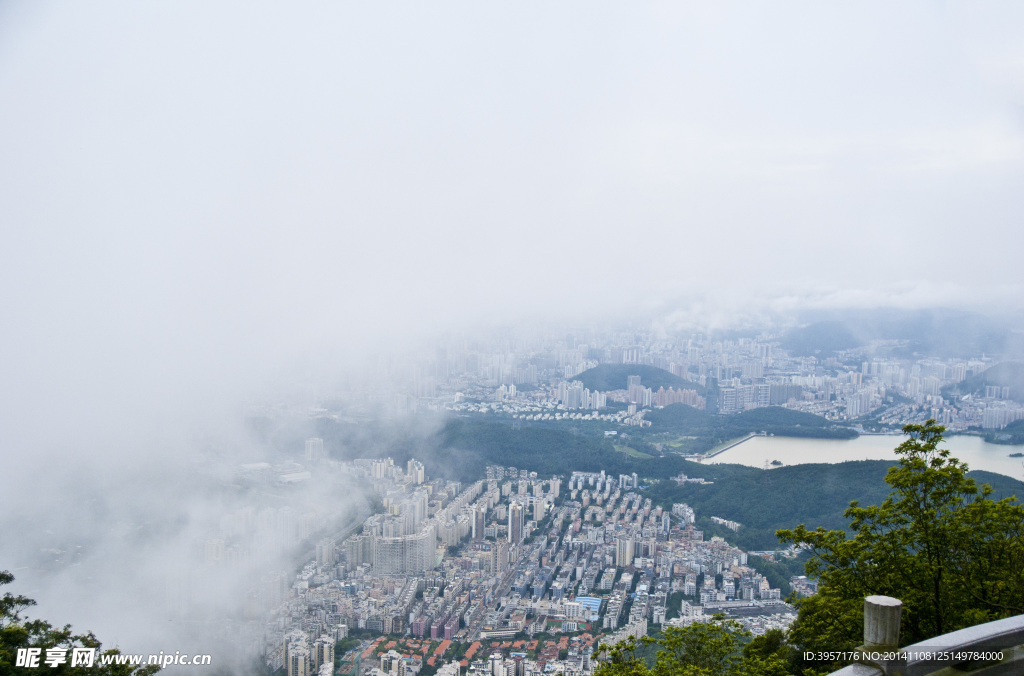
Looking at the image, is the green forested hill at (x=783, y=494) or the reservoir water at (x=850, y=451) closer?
the green forested hill at (x=783, y=494)

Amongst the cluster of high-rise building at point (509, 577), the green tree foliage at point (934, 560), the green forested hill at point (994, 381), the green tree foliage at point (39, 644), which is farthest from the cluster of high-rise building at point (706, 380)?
the green tree foliage at point (934, 560)

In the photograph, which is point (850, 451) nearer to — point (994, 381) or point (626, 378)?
point (994, 381)

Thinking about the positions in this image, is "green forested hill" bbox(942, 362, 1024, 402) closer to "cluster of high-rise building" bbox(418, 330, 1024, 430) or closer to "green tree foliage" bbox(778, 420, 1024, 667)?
"cluster of high-rise building" bbox(418, 330, 1024, 430)

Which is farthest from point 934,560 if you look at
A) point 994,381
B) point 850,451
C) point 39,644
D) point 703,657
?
point 994,381

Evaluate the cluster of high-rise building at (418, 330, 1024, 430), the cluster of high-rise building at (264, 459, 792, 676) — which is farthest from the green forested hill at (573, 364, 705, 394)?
the cluster of high-rise building at (264, 459, 792, 676)

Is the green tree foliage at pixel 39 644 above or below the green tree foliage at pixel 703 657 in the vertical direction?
below

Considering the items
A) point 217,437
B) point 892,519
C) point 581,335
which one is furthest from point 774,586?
point 581,335

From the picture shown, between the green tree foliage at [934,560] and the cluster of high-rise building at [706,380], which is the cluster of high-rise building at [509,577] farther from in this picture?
the cluster of high-rise building at [706,380]

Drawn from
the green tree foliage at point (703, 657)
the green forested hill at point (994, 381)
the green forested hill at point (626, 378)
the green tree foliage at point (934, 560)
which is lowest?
the green tree foliage at point (703, 657)
